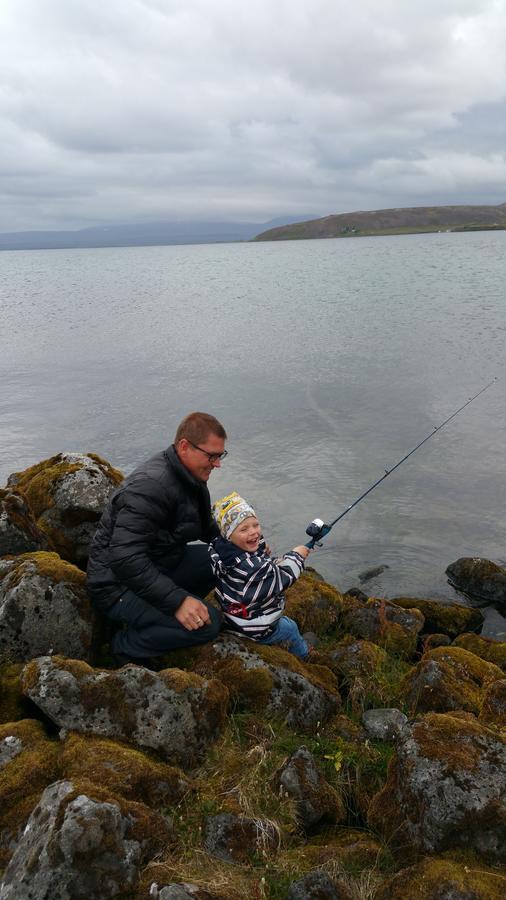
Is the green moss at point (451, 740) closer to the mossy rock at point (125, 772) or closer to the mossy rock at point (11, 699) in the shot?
the mossy rock at point (125, 772)

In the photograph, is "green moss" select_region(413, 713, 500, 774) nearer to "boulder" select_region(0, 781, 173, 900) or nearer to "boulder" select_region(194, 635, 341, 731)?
"boulder" select_region(194, 635, 341, 731)

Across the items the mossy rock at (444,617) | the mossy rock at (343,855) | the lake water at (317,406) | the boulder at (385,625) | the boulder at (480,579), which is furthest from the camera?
the lake water at (317,406)

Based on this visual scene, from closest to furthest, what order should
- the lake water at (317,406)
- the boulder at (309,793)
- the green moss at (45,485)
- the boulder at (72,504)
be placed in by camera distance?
the boulder at (309,793)
the boulder at (72,504)
the green moss at (45,485)
the lake water at (317,406)

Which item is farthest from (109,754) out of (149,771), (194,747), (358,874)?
(358,874)

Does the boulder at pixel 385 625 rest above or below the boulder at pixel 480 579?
above

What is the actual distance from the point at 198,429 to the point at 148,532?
113cm

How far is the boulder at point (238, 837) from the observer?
4.33 meters

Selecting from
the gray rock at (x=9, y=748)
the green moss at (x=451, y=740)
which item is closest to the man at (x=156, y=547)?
the gray rock at (x=9, y=748)

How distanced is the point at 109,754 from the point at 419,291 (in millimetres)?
62241

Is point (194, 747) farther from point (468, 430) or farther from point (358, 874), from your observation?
point (468, 430)

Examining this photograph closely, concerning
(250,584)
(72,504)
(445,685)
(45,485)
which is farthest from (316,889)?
(45,485)

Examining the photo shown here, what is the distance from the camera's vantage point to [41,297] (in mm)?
76750

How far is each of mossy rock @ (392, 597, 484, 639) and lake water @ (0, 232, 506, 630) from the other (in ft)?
5.56

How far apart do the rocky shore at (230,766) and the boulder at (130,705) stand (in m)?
0.01
